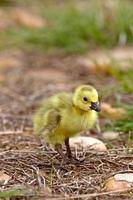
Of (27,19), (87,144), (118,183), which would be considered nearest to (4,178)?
(118,183)

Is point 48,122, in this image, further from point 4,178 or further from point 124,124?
point 124,124

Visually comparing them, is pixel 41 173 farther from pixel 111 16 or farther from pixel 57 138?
pixel 111 16

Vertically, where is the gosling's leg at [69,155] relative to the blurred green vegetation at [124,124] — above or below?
below

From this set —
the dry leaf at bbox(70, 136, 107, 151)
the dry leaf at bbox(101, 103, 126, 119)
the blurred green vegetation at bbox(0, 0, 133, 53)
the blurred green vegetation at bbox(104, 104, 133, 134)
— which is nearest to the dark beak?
the dry leaf at bbox(70, 136, 107, 151)

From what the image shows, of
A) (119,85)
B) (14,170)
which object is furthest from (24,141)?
(119,85)

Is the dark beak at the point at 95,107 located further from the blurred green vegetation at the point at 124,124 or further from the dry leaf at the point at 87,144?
the blurred green vegetation at the point at 124,124

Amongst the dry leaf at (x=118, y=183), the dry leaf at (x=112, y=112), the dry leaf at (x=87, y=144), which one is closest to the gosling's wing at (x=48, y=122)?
the dry leaf at (x=87, y=144)
